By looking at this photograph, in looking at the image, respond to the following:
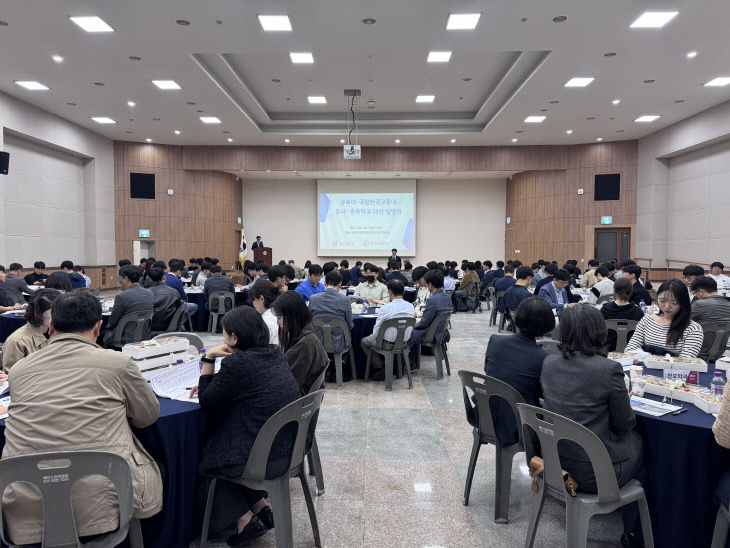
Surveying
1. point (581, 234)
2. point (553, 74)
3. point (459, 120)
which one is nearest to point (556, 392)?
point (553, 74)

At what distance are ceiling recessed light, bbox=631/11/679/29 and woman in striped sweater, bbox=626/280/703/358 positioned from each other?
5.63 metres

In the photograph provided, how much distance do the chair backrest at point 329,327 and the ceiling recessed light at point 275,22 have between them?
5091 mm

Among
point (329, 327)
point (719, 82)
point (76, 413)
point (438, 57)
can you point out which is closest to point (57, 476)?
point (76, 413)

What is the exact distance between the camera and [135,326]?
5449mm

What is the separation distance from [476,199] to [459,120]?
16.1 feet

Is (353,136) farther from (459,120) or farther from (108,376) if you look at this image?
(108,376)

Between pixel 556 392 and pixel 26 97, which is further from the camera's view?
pixel 26 97

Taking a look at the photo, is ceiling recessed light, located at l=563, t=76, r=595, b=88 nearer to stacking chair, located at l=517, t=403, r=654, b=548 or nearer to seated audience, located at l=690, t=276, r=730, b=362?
seated audience, located at l=690, t=276, r=730, b=362

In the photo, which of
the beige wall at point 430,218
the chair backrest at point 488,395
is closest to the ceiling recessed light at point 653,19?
the chair backrest at point 488,395

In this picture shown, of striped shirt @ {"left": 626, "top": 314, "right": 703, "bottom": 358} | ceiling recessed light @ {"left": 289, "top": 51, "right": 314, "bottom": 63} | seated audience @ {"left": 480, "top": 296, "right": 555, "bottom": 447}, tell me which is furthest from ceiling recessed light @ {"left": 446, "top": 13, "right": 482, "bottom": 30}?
seated audience @ {"left": 480, "top": 296, "right": 555, "bottom": 447}

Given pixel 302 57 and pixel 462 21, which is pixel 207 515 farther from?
pixel 302 57

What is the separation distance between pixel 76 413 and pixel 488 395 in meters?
2.05

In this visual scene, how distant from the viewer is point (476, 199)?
17.8m

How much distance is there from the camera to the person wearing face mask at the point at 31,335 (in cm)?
295
